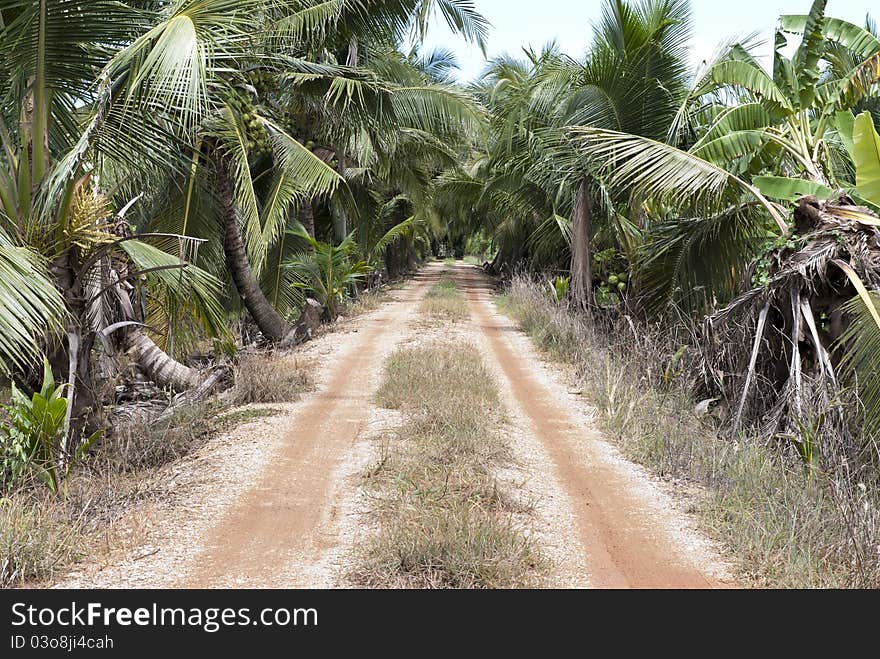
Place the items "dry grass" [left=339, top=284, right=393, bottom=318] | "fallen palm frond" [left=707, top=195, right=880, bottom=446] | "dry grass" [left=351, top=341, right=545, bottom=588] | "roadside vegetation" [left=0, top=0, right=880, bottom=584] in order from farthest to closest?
1. "dry grass" [left=339, top=284, right=393, bottom=318]
2. "fallen palm frond" [left=707, top=195, right=880, bottom=446]
3. "roadside vegetation" [left=0, top=0, right=880, bottom=584]
4. "dry grass" [left=351, top=341, right=545, bottom=588]

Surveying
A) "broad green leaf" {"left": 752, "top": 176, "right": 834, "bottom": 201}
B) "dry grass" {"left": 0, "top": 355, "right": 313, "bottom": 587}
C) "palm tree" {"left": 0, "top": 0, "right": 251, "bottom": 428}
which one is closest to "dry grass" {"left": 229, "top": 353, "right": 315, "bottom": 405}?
"dry grass" {"left": 0, "top": 355, "right": 313, "bottom": 587}

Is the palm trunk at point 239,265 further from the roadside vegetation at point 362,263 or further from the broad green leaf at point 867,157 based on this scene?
the broad green leaf at point 867,157

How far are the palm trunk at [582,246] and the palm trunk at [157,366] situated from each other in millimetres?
6829

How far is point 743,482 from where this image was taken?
5.08 meters

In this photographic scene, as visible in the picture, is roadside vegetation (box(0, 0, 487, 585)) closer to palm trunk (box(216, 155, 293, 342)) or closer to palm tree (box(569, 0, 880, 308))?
palm trunk (box(216, 155, 293, 342))

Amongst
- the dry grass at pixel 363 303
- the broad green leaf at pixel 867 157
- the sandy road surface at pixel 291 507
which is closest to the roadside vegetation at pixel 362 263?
the broad green leaf at pixel 867 157

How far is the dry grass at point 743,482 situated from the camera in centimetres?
385

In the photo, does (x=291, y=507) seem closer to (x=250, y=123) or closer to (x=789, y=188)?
(x=789, y=188)

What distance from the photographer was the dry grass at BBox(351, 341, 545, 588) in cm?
382

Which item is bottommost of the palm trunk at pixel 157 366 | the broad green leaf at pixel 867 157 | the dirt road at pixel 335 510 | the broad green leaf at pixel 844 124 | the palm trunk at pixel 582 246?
the palm trunk at pixel 157 366

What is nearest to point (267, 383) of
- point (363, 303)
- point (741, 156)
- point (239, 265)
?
point (239, 265)

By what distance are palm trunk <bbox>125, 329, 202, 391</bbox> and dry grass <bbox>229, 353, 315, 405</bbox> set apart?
686mm

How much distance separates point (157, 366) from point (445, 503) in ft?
19.0

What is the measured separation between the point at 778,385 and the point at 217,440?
5358 mm
